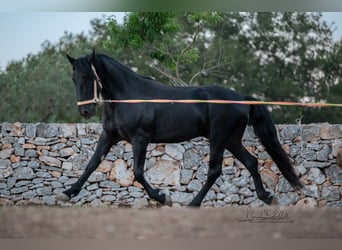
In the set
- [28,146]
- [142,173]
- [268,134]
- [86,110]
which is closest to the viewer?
[86,110]

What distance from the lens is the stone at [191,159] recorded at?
730cm

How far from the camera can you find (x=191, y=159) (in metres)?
7.32

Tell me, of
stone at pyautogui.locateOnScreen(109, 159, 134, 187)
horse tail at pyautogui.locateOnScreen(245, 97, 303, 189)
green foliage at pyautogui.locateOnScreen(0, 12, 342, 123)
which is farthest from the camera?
green foliage at pyautogui.locateOnScreen(0, 12, 342, 123)

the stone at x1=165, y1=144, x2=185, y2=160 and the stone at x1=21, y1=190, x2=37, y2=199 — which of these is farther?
the stone at x1=165, y1=144, x2=185, y2=160

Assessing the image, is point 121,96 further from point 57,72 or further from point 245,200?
point 57,72

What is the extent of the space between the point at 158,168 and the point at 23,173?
1.56m

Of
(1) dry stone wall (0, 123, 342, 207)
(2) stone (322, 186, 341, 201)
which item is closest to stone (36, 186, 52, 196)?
(1) dry stone wall (0, 123, 342, 207)

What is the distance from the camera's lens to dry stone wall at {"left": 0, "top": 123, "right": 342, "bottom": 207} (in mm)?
7113

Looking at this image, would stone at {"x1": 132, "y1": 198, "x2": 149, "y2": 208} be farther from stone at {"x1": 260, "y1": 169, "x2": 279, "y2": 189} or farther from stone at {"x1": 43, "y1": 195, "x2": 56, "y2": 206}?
stone at {"x1": 260, "y1": 169, "x2": 279, "y2": 189}

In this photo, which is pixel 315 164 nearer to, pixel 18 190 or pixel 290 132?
pixel 290 132

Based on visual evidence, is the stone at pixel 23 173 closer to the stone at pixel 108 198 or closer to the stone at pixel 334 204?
the stone at pixel 108 198

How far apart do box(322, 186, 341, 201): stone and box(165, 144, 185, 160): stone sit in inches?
67.1

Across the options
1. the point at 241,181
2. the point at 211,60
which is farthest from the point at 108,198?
the point at 211,60

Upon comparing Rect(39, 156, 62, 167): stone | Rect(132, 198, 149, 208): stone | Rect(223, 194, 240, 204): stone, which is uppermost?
Rect(39, 156, 62, 167): stone
